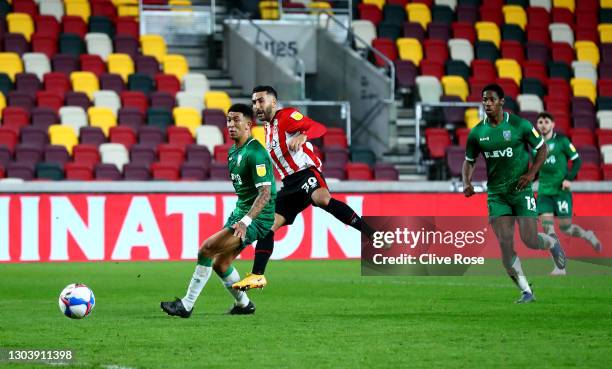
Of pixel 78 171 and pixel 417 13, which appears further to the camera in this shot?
pixel 417 13

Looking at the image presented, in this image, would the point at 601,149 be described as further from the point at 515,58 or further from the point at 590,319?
the point at 590,319

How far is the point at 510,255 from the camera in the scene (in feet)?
41.9

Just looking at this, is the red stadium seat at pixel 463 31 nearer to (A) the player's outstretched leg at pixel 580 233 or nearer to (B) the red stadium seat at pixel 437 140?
(B) the red stadium seat at pixel 437 140

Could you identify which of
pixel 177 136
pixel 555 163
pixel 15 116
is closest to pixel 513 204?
pixel 555 163

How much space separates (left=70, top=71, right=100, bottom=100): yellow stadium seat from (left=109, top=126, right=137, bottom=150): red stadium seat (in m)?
1.59

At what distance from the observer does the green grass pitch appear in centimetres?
841

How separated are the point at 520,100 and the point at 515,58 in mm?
2287

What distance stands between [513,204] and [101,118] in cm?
1214

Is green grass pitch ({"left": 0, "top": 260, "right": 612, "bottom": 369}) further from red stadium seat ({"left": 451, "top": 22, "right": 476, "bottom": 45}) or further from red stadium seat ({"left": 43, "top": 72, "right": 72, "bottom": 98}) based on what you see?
red stadium seat ({"left": 451, "top": 22, "right": 476, "bottom": 45})

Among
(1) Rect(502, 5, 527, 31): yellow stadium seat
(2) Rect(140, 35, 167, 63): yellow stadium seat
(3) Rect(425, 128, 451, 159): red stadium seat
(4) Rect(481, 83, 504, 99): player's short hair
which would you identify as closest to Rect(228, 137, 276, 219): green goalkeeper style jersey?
(4) Rect(481, 83, 504, 99): player's short hair

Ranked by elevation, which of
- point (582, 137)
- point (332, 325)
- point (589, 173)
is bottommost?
point (589, 173)

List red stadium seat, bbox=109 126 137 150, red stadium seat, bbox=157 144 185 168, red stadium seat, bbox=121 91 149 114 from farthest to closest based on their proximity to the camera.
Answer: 1. red stadium seat, bbox=121 91 149 114
2. red stadium seat, bbox=109 126 137 150
3. red stadium seat, bbox=157 144 185 168

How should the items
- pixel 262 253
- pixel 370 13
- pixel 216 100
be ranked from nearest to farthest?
pixel 262 253 → pixel 216 100 → pixel 370 13

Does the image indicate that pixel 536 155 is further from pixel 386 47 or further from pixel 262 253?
pixel 386 47
